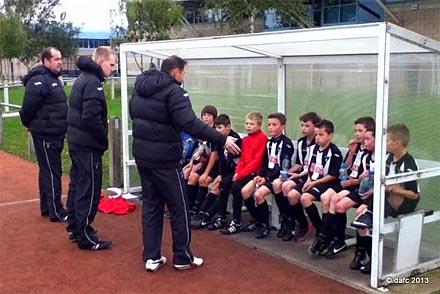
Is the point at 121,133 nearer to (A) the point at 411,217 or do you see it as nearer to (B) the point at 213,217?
(B) the point at 213,217

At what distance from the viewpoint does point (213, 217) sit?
6.98m

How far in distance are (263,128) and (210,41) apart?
1.59 meters

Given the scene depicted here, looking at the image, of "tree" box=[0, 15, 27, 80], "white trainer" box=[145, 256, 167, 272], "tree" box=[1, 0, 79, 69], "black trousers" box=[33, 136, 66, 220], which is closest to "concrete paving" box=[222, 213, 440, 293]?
Answer: "white trainer" box=[145, 256, 167, 272]

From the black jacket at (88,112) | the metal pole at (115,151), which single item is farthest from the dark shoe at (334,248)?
the metal pole at (115,151)

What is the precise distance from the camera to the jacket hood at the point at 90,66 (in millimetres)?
5785

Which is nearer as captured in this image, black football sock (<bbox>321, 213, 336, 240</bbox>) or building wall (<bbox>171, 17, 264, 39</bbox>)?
black football sock (<bbox>321, 213, 336, 240</bbox>)

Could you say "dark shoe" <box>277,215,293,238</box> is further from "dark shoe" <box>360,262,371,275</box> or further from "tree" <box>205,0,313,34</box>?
"tree" <box>205,0,313,34</box>

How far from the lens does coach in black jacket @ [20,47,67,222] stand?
6719 millimetres

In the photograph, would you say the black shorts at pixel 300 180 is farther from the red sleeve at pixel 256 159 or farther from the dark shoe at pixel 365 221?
the dark shoe at pixel 365 221

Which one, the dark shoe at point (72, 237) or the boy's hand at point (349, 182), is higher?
the boy's hand at point (349, 182)

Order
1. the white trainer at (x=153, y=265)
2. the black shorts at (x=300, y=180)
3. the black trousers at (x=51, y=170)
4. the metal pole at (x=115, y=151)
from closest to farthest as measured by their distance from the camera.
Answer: the white trainer at (x=153, y=265), the black shorts at (x=300, y=180), the black trousers at (x=51, y=170), the metal pole at (x=115, y=151)

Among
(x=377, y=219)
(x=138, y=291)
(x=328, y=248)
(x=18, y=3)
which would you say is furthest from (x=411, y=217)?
(x=18, y=3)

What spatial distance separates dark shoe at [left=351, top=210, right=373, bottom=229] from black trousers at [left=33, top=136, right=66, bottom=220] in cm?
357

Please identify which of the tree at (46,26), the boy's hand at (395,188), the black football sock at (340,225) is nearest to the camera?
the boy's hand at (395,188)
